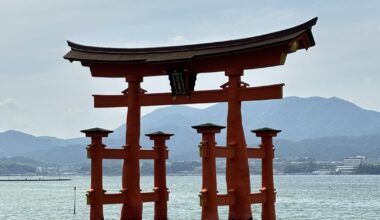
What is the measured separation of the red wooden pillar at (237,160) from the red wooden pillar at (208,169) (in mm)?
1741

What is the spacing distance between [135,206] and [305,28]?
35.5 feet

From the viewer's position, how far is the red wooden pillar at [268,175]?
90.3ft

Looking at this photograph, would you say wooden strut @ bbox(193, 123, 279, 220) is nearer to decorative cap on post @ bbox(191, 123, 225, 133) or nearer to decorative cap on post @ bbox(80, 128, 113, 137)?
decorative cap on post @ bbox(191, 123, 225, 133)

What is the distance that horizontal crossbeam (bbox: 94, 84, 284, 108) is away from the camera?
25.8 metres

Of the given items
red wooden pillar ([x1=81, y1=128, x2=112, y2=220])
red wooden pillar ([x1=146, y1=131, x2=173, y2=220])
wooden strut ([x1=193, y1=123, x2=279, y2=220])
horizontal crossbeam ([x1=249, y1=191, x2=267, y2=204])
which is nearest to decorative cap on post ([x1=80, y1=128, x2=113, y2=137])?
red wooden pillar ([x1=81, y1=128, x2=112, y2=220])

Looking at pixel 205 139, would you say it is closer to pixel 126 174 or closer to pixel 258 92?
pixel 258 92

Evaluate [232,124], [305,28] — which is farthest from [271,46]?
[232,124]

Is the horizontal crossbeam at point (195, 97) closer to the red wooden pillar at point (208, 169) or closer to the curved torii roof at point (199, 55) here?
the curved torii roof at point (199, 55)

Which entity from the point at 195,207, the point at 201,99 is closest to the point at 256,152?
the point at 201,99

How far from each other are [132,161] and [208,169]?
536 cm

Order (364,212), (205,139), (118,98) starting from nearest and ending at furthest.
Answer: (205,139), (118,98), (364,212)

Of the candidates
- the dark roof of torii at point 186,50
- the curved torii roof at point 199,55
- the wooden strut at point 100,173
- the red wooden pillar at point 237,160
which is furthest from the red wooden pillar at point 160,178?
the red wooden pillar at point 237,160

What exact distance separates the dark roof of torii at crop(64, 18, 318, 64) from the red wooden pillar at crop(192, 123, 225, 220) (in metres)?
3.89

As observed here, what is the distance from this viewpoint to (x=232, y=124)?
26.5m
